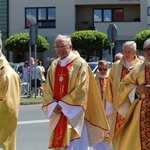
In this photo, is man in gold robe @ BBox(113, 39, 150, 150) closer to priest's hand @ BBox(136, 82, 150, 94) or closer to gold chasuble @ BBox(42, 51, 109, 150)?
priest's hand @ BBox(136, 82, 150, 94)

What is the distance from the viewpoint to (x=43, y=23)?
125ft

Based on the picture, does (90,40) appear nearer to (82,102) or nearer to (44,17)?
(44,17)

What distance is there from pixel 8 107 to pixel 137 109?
1.55m

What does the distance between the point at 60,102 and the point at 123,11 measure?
33.1 meters

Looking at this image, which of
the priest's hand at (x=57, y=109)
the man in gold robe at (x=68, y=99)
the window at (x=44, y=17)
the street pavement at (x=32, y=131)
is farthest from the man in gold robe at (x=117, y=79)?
the window at (x=44, y=17)

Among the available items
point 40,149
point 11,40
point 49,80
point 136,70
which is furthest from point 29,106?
point 11,40

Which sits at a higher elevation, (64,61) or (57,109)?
(64,61)

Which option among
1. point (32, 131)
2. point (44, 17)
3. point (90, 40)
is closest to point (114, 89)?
point (32, 131)

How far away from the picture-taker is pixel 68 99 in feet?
20.1

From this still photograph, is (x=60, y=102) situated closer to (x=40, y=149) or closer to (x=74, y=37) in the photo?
(x=40, y=149)

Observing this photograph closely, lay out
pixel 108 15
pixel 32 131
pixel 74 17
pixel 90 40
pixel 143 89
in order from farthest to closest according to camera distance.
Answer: pixel 108 15 → pixel 74 17 → pixel 90 40 → pixel 32 131 → pixel 143 89

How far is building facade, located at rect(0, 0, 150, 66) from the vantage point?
37625mm

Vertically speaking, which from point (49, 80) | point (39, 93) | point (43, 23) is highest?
point (43, 23)

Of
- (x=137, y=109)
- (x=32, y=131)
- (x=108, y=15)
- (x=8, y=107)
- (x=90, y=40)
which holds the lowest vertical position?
(x=32, y=131)
